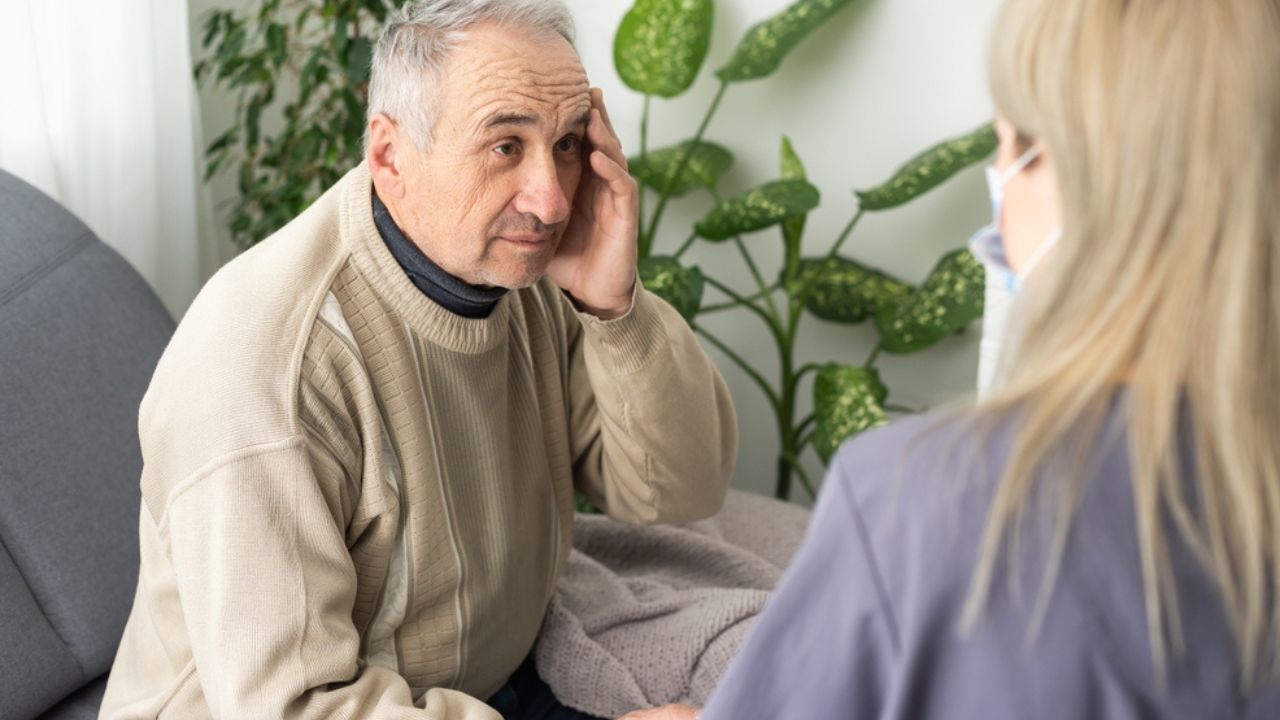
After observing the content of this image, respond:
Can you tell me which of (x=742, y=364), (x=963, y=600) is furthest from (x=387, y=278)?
(x=742, y=364)

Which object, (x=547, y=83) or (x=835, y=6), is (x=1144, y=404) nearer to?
(x=547, y=83)

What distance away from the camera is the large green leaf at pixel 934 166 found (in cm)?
240

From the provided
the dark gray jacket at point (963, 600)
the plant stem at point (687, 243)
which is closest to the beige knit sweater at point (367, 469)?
the dark gray jacket at point (963, 600)

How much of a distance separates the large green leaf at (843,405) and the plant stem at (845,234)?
0.29 metres

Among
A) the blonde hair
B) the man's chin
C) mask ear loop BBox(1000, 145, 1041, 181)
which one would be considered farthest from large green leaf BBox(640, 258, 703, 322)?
the blonde hair

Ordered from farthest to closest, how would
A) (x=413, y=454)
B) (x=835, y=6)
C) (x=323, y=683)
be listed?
(x=835, y=6), (x=413, y=454), (x=323, y=683)

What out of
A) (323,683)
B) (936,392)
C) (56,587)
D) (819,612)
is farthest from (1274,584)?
(936,392)

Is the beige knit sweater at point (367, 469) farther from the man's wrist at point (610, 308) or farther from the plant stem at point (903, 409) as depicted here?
the plant stem at point (903, 409)

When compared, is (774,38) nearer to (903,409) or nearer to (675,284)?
(675,284)

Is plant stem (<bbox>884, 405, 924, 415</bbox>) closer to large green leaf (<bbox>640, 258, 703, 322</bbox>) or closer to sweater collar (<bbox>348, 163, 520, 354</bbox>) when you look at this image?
large green leaf (<bbox>640, 258, 703, 322</bbox>)

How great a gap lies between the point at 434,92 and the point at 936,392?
5.66 ft

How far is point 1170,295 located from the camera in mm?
773

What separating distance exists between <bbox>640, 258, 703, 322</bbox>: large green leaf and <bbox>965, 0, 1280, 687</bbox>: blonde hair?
155 centimetres

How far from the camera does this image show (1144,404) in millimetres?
762
